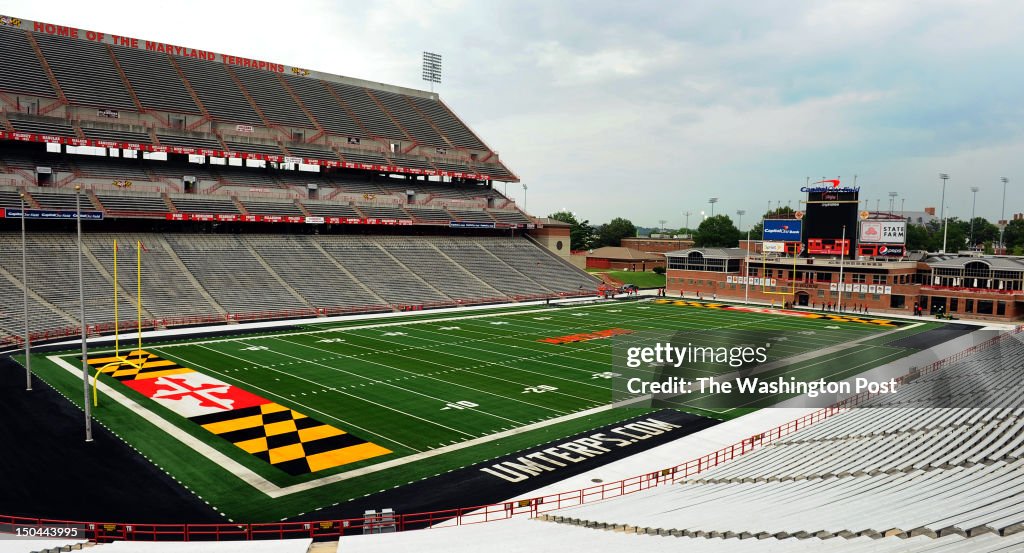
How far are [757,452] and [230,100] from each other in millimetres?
64214

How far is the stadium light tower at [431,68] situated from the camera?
311 feet

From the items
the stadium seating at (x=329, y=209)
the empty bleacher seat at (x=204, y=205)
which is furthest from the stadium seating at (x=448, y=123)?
the empty bleacher seat at (x=204, y=205)

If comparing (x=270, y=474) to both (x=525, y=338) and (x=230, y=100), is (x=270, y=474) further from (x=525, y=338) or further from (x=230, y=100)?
(x=230, y=100)

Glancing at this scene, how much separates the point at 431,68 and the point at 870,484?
9167cm

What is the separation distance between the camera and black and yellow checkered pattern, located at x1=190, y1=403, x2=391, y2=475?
1938 cm

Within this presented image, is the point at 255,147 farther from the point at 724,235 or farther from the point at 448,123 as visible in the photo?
the point at 724,235

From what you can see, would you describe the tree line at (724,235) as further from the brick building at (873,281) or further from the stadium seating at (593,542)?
the stadium seating at (593,542)

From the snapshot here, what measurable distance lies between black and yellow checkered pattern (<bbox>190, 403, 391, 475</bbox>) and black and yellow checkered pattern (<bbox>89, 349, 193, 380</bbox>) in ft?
26.7

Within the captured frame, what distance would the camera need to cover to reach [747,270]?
224 ft

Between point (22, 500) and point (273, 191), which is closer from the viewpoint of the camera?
point (22, 500)

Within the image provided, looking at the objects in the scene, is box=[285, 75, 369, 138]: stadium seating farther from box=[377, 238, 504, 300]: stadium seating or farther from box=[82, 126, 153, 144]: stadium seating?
box=[82, 126, 153, 144]: stadium seating

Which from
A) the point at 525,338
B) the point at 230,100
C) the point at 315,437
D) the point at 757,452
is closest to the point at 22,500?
the point at 315,437

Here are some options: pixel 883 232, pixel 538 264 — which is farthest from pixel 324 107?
pixel 883 232

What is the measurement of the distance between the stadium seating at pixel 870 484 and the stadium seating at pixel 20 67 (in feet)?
198
